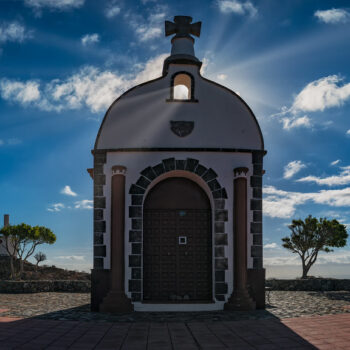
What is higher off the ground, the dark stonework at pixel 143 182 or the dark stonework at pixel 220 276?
the dark stonework at pixel 143 182

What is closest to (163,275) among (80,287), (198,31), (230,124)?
(230,124)

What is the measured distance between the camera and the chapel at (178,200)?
999cm

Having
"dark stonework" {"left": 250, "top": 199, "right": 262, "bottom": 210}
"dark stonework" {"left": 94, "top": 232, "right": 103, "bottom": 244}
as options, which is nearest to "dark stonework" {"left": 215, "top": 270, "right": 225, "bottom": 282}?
"dark stonework" {"left": 250, "top": 199, "right": 262, "bottom": 210}

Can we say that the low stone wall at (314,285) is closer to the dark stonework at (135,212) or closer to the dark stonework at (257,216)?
the dark stonework at (257,216)

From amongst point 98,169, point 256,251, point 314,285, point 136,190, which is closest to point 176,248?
point 136,190

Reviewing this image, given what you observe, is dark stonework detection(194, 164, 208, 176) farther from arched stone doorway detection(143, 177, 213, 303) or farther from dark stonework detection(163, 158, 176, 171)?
arched stone doorway detection(143, 177, 213, 303)

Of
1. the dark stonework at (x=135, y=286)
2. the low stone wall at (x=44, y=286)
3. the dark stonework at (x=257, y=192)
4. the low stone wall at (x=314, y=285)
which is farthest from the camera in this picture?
the low stone wall at (x=314, y=285)

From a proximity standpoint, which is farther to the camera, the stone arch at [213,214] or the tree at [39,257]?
the tree at [39,257]

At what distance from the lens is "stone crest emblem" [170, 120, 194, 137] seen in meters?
10.6

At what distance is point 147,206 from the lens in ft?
35.0

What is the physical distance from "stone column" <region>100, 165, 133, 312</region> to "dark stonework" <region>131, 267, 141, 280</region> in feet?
0.79

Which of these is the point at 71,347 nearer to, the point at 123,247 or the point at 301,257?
the point at 123,247

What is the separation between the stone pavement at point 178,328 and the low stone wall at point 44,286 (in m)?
4.26

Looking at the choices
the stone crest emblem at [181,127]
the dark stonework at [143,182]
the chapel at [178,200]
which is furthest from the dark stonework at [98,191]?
the stone crest emblem at [181,127]
